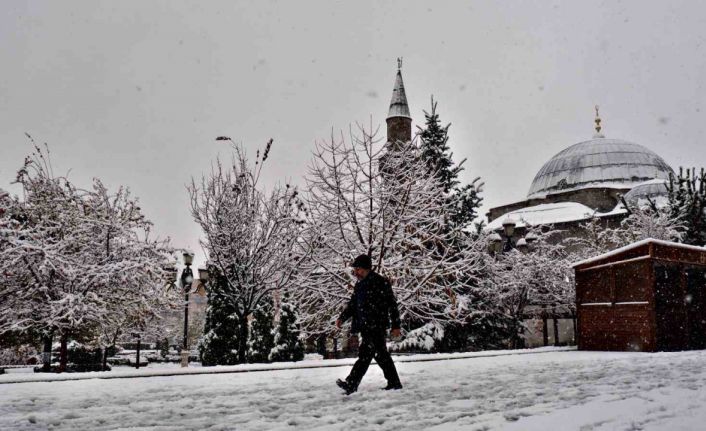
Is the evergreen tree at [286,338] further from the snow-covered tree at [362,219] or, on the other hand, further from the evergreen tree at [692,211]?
the evergreen tree at [692,211]

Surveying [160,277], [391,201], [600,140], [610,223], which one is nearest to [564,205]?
[610,223]

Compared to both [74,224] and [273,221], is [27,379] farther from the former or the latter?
[273,221]

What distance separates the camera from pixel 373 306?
22.9 feet

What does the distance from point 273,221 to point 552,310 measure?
17.8 m

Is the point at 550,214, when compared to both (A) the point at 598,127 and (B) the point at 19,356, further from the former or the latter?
(B) the point at 19,356

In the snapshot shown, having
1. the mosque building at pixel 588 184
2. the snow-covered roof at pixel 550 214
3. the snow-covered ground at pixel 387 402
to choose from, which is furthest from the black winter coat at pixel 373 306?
the mosque building at pixel 588 184

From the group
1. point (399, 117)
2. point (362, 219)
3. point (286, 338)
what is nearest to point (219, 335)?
point (286, 338)

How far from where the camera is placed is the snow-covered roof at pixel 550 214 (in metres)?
46.9

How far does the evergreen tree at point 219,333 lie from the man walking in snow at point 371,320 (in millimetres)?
13255

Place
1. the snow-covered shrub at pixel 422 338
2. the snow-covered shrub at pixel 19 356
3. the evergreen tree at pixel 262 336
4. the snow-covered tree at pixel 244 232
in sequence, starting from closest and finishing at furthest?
the snow-covered tree at pixel 244 232 < the snow-covered shrub at pixel 422 338 < the evergreen tree at pixel 262 336 < the snow-covered shrub at pixel 19 356

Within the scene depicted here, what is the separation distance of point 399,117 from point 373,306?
31651 millimetres

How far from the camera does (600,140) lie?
5975cm

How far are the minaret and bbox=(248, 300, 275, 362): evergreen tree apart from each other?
17904 millimetres

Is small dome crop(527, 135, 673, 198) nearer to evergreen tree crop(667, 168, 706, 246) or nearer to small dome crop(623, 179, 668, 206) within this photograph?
small dome crop(623, 179, 668, 206)
